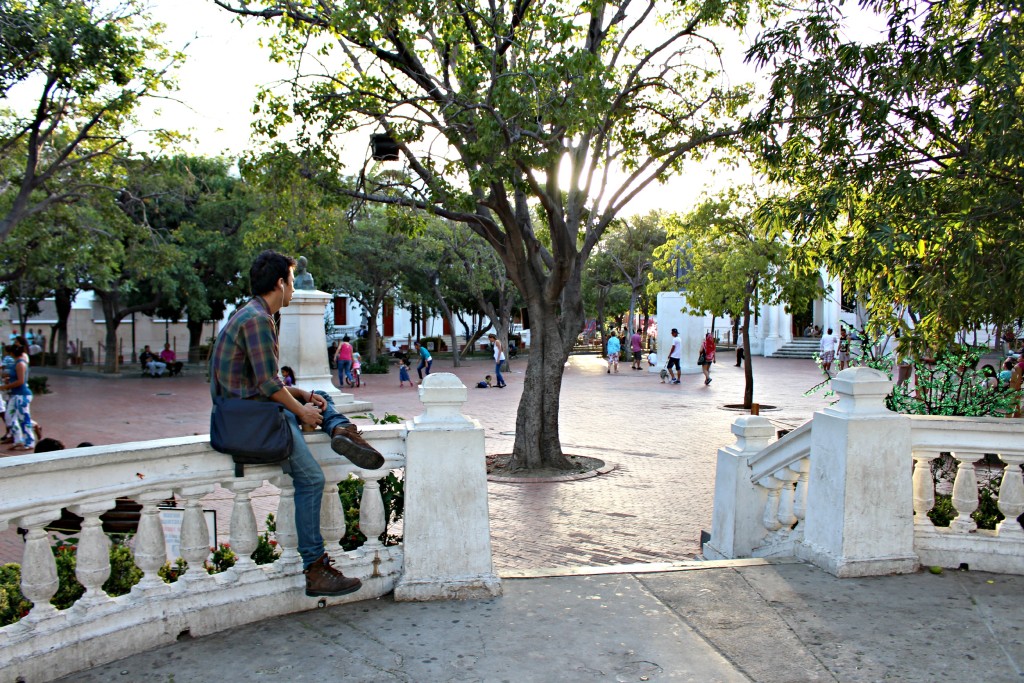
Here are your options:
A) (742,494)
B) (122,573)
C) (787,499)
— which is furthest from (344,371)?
(122,573)

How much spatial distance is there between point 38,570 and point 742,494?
180 inches

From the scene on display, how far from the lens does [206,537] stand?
4.09 metres

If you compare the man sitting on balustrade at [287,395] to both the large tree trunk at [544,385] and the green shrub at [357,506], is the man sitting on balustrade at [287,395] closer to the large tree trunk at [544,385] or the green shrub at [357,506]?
the green shrub at [357,506]

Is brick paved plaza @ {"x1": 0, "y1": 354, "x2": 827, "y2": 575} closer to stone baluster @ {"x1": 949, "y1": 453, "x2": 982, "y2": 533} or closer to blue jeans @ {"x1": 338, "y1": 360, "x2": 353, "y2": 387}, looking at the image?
blue jeans @ {"x1": 338, "y1": 360, "x2": 353, "y2": 387}

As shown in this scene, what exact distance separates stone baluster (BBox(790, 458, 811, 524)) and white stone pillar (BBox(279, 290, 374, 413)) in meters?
8.60

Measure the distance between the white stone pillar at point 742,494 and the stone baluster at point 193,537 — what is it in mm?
3791

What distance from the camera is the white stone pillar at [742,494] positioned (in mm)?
6176

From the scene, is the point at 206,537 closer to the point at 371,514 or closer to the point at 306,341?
the point at 371,514

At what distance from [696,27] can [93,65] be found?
9.14m

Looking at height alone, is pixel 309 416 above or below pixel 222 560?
above

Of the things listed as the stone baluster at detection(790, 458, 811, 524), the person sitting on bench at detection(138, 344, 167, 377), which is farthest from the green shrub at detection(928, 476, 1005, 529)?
the person sitting on bench at detection(138, 344, 167, 377)

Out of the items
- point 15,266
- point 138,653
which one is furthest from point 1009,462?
point 15,266

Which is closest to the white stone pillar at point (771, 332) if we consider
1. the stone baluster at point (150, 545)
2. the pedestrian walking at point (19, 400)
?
the pedestrian walking at point (19, 400)

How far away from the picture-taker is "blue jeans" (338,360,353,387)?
2711 centimetres
